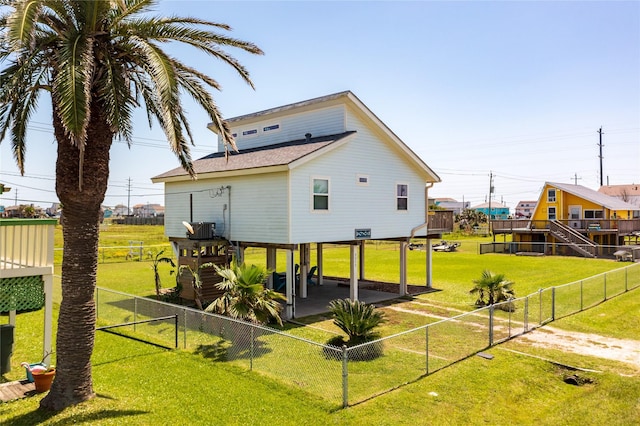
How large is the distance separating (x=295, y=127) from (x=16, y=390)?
15.0 metres

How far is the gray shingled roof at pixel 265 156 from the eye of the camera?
1748 cm

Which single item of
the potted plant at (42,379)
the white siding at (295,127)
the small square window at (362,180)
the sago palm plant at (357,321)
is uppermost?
the white siding at (295,127)

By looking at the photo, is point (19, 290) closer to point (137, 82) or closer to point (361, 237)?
point (137, 82)

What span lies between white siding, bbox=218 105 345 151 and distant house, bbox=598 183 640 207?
74.6 metres

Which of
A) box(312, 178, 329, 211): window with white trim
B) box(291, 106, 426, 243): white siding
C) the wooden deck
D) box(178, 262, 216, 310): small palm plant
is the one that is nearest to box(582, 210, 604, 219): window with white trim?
box(291, 106, 426, 243): white siding

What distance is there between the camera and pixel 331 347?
9406 millimetres

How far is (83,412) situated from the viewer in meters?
8.73

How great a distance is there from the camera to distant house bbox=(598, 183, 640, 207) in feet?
253

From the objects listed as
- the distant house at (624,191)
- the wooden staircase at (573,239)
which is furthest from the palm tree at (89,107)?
the distant house at (624,191)

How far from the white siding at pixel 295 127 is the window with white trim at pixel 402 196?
14.2 ft

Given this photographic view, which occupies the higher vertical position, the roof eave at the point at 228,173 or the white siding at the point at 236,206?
the roof eave at the point at 228,173

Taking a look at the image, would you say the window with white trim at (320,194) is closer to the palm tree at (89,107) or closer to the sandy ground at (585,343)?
the sandy ground at (585,343)

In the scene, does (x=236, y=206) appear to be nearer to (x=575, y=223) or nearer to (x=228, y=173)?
(x=228, y=173)

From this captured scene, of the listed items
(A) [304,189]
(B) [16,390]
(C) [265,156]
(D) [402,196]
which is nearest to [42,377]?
(B) [16,390]
